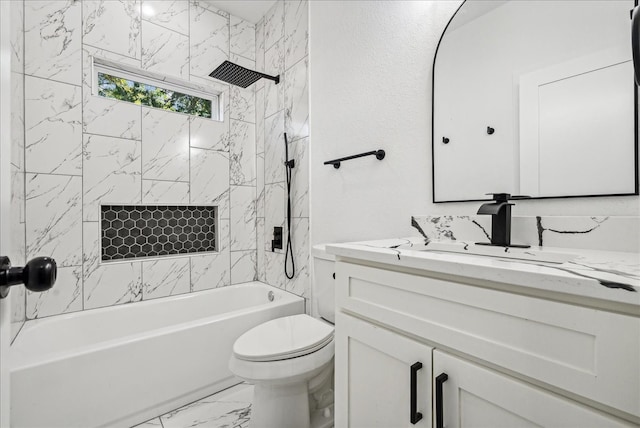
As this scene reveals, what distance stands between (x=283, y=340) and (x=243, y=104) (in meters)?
2.11

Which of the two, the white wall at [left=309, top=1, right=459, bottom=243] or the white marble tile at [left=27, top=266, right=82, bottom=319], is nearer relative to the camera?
the white wall at [left=309, top=1, right=459, bottom=243]

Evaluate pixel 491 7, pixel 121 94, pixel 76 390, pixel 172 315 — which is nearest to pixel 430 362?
pixel 491 7

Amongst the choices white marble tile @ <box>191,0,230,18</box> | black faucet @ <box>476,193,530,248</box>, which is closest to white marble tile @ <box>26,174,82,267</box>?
white marble tile @ <box>191,0,230,18</box>

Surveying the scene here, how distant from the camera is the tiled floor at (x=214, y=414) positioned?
1536 millimetres

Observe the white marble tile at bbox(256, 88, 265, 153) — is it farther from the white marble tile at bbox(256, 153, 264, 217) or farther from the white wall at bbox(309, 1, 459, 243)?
the white wall at bbox(309, 1, 459, 243)

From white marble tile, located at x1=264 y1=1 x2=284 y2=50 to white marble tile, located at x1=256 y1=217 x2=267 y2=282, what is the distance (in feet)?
5.09

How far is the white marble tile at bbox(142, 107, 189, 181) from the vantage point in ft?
7.13

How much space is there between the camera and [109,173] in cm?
204

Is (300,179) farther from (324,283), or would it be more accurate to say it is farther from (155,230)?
(155,230)

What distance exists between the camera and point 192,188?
237 cm

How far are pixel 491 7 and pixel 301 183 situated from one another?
4.76 ft

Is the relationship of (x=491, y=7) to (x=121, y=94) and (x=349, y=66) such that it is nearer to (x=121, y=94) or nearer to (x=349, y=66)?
(x=349, y=66)

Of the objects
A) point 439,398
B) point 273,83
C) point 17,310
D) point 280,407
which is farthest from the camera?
point 273,83

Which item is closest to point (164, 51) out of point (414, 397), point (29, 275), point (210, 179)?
point (210, 179)
